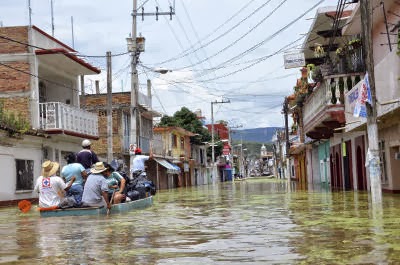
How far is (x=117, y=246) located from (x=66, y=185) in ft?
22.4

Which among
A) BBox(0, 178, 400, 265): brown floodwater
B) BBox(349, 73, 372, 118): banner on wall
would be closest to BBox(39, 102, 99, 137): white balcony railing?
BBox(0, 178, 400, 265): brown floodwater

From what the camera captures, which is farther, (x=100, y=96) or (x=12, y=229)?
(x=100, y=96)

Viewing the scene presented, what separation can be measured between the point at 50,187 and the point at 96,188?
1133 millimetres

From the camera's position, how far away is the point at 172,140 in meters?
62.9

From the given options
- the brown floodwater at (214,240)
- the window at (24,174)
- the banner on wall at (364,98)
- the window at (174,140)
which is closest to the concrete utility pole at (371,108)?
the banner on wall at (364,98)

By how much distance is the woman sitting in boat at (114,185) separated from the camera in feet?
50.4

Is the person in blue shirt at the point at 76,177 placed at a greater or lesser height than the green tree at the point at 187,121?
lesser

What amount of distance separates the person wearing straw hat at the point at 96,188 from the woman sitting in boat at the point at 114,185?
45 centimetres

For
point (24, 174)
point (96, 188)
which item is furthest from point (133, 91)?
point (96, 188)

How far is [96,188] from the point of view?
14.6 metres

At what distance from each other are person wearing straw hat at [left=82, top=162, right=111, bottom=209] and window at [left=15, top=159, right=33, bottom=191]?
A: 1196 cm

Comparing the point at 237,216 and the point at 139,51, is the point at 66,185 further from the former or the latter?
the point at 139,51

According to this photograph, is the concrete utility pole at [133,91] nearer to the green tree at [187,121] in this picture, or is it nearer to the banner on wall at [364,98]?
the banner on wall at [364,98]

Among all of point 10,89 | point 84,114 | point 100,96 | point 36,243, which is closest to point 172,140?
point 100,96
